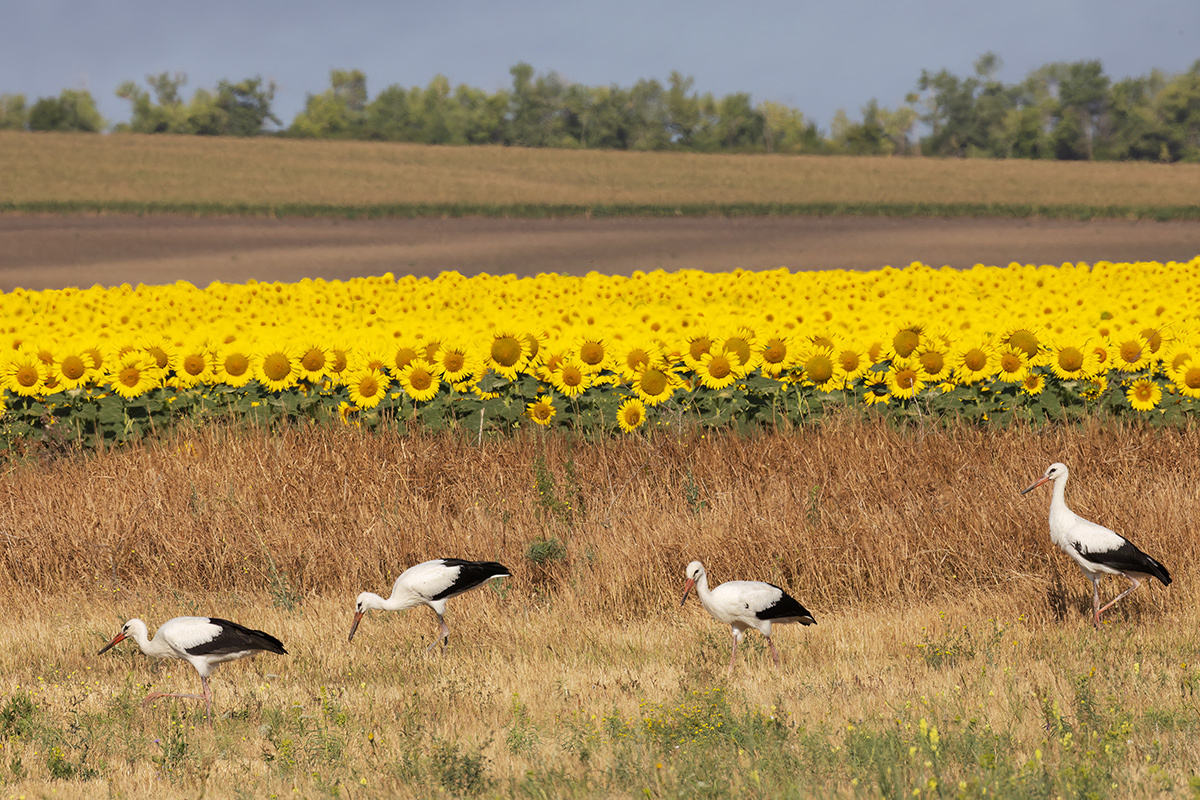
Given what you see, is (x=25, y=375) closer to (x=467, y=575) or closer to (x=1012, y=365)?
(x=467, y=575)

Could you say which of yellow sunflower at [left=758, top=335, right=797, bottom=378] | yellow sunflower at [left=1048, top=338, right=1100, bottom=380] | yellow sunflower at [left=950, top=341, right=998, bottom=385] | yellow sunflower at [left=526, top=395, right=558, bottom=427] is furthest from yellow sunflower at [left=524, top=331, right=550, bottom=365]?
yellow sunflower at [left=1048, top=338, right=1100, bottom=380]

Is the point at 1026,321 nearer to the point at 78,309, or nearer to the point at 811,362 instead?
the point at 811,362

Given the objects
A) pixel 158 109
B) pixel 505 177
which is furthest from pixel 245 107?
pixel 505 177

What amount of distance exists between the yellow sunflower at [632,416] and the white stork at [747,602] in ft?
11.5

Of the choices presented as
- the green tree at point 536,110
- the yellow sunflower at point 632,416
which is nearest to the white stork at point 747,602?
the yellow sunflower at point 632,416

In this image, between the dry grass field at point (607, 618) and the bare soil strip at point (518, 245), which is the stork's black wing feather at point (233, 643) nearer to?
the dry grass field at point (607, 618)

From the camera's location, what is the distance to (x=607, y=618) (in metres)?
6.72

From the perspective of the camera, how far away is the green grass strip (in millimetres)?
48156

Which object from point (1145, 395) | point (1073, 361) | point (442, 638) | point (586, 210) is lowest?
point (442, 638)

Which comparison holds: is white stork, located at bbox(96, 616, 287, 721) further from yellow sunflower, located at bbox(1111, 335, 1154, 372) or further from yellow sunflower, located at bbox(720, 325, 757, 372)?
yellow sunflower, located at bbox(1111, 335, 1154, 372)

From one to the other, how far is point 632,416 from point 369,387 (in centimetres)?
217

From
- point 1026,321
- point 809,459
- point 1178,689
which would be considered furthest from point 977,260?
point 1178,689

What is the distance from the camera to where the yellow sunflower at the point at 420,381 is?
30.8ft

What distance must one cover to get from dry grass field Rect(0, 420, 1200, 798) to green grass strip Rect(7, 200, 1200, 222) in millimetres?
41201
